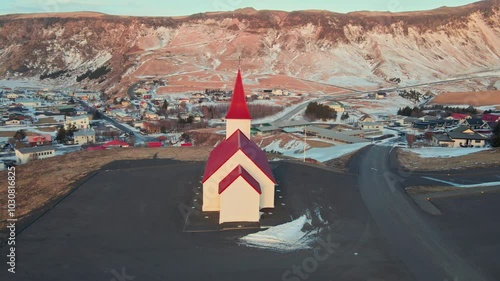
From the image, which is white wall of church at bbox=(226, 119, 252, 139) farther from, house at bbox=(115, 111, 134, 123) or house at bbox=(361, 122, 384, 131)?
house at bbox=(115, 111, 134, 123)

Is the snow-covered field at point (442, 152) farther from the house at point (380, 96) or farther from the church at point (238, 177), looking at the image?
the house at point (380, 96)

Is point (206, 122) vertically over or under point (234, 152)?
under

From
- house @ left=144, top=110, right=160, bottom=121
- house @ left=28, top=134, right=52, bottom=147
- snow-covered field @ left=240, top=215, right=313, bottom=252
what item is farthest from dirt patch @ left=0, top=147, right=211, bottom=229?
house @ left=144, top=110, right=160, bottom=121

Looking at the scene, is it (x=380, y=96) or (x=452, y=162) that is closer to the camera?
(x=452, y=162)

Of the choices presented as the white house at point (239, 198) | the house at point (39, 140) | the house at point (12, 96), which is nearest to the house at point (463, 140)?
the white house at point (239, 198)

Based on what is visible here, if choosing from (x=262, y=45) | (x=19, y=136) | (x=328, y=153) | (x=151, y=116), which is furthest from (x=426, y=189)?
(x=262, y=45)

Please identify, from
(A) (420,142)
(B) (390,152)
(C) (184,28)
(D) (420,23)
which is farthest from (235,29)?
(B) (390,152)

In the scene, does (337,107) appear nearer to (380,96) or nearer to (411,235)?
(380,96)
